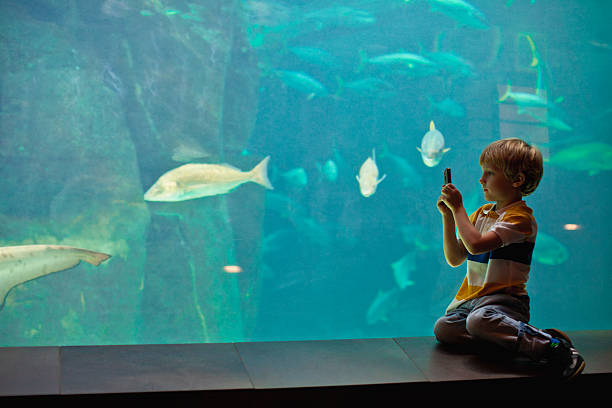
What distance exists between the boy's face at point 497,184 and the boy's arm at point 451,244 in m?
0.22

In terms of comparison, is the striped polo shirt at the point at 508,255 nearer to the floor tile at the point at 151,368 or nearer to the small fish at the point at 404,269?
the floor tile at the point at 151,368

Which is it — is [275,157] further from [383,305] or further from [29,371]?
[29,371]

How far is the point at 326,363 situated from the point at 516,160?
1.22m

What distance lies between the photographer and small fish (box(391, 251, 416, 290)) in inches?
251

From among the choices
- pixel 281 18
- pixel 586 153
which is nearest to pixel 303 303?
pixel 281 18

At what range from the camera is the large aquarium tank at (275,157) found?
4.39 metres

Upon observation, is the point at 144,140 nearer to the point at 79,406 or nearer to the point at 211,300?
the point at 211,300

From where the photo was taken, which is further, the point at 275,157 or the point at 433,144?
the point at 275,157

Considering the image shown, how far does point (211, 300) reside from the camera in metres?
5.17

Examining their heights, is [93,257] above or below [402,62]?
below

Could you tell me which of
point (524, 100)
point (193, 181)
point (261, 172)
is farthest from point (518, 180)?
point (524, 100)

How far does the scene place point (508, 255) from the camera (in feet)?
7.87

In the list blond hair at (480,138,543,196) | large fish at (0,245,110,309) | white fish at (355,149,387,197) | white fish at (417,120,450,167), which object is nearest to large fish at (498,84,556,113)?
white fish at (417,120,450,167)

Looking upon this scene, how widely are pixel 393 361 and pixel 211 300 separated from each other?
3128 mm
